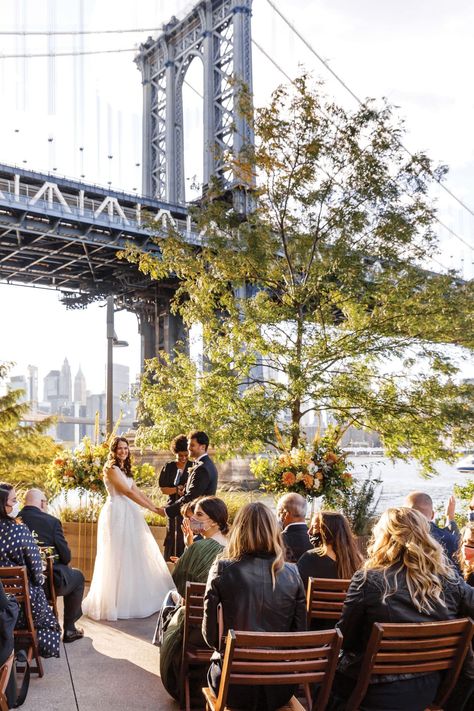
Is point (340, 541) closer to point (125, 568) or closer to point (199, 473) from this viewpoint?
point (199, 473)

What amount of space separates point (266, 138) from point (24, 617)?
7.57 m

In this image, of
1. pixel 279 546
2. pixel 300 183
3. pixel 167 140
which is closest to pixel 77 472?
pixel 300 183

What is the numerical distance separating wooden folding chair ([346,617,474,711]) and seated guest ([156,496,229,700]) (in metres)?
1.43

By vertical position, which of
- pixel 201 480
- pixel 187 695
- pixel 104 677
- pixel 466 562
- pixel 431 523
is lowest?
pixel 104 677

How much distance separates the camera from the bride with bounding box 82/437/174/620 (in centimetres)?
695

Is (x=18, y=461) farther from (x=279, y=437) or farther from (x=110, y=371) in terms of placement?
(x=279, y=437)

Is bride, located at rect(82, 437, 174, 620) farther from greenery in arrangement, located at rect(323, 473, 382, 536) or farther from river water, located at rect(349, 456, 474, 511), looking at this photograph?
river water, located at rect(349, 456, 474, 511)

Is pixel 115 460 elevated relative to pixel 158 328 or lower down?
lower down

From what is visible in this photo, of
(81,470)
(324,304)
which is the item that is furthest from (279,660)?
(324,304)

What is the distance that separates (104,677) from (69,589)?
99 centimetres

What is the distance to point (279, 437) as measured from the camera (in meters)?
9.27

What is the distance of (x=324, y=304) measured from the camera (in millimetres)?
9984

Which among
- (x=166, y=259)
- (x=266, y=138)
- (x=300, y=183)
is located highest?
(x=266, y=138)

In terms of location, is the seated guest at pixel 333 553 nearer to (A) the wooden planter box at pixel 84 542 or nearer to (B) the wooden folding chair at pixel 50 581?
(B) the wooden folding chair at pixel 50 581
